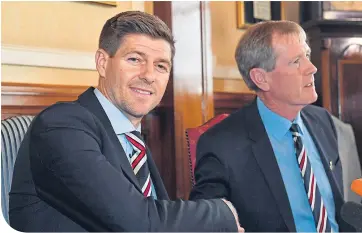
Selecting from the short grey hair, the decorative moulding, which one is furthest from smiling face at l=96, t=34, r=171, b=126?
the decorative moulding

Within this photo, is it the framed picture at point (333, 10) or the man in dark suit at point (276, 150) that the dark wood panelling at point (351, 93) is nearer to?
the framed picture at point (333, 10)

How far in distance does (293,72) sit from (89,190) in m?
1.11

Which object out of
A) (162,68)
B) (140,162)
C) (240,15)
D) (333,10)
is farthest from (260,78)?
(240,15)

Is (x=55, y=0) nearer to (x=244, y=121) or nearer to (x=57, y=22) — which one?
(x=57, y=22)

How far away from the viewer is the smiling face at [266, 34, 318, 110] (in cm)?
187

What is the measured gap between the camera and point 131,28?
1365mm

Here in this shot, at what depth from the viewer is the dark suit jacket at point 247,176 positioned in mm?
1650

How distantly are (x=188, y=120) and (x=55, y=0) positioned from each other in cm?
89

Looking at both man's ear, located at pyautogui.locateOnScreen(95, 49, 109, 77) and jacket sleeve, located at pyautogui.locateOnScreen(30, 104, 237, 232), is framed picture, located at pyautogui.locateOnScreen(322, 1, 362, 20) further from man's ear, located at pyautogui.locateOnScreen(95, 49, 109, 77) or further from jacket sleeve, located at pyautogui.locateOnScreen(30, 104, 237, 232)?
jacket sleeve, located at pyautogui.locateOnScreen(30, 104, 237, 232)

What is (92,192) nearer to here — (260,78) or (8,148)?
(8,148)

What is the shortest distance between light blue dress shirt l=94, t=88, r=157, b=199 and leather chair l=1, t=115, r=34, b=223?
336mm

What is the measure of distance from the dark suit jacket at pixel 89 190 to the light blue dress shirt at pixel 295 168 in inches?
25.5

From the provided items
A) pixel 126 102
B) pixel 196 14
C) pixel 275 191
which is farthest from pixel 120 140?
pixel 196 14

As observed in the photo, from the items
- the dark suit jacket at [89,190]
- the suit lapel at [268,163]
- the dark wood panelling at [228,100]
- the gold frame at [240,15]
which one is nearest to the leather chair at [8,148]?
the dark suit jacket at [89,190]
